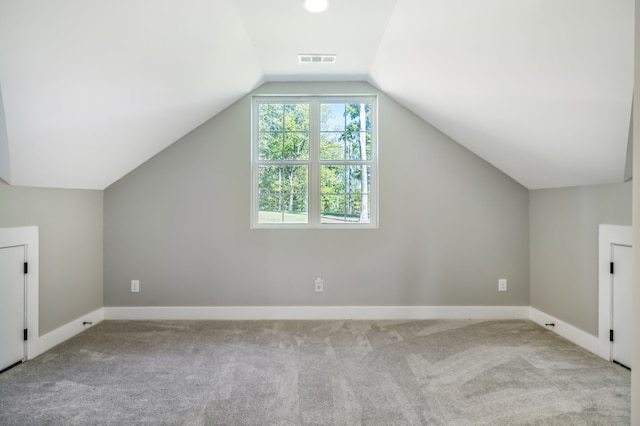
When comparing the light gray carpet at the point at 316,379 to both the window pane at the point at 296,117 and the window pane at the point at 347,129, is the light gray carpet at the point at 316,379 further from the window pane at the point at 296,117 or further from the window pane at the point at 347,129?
the window pane at the point at 296,117

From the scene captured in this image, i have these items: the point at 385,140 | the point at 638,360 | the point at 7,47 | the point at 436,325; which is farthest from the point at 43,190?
the point at 638,360

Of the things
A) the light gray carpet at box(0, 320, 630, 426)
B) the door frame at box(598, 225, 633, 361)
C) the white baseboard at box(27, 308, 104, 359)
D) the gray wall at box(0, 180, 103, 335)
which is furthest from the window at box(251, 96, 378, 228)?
the door frame at box(598, 225, 633, 361)

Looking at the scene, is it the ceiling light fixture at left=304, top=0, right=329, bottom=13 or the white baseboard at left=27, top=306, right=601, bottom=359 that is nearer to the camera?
the ceiling light fixture at left=304, top=0, right=329, bottom=13

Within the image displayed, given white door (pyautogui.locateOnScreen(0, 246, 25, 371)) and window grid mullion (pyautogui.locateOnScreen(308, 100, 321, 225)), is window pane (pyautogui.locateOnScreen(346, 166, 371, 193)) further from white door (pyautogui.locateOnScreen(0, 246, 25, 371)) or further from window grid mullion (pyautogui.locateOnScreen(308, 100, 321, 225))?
white door (pyautogui.locateOnScreen(0, 246, 25, 371))

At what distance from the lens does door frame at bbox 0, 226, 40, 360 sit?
2867 mm

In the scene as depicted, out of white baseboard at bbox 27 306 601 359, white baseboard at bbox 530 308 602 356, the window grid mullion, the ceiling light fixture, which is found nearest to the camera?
the ceiling light fixture

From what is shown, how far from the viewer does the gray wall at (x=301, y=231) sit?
154 inches

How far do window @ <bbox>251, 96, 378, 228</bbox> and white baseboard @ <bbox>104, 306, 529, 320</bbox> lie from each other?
91 cm

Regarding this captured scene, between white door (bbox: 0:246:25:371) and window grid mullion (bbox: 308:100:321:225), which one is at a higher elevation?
window grid mullion (bbox: 308:100:321:225)

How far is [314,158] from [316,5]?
1.75m

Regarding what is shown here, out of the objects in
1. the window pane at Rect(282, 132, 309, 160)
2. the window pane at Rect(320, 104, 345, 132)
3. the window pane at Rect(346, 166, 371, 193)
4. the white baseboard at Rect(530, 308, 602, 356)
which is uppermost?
the window pane at Rect(320, 104, 345, 132)

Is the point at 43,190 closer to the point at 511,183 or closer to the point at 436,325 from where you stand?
the point at 436,325

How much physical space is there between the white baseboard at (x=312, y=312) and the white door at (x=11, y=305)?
1.08m

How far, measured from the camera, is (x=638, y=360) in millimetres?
1459
